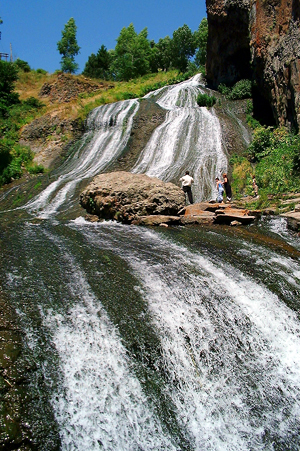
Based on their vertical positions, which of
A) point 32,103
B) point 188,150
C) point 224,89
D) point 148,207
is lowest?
point 148,207

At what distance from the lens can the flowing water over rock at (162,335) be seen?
14.6 ft

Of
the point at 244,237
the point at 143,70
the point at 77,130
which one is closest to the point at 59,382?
the point at 244,237

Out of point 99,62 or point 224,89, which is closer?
point 224,89

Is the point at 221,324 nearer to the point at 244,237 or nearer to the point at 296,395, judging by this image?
the point at 296,395

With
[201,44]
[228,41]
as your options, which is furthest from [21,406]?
[201,44]

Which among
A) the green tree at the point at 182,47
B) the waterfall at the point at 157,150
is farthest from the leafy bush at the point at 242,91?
the green tree at the point at 182,47

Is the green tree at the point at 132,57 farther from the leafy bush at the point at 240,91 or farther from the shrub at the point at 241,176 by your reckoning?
the shrub at the point at 241,176

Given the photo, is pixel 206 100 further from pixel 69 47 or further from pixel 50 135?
pixel 69 47

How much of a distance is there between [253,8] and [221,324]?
2413 cm

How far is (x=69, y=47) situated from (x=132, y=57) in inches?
470

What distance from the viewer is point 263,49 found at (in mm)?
21422

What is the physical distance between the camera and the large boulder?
11.7m

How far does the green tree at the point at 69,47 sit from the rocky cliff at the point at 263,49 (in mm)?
32799

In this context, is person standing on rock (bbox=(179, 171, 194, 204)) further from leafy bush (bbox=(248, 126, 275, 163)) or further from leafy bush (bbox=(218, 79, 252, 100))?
leafy bush (bbox=(218, 79, 252, 100))
